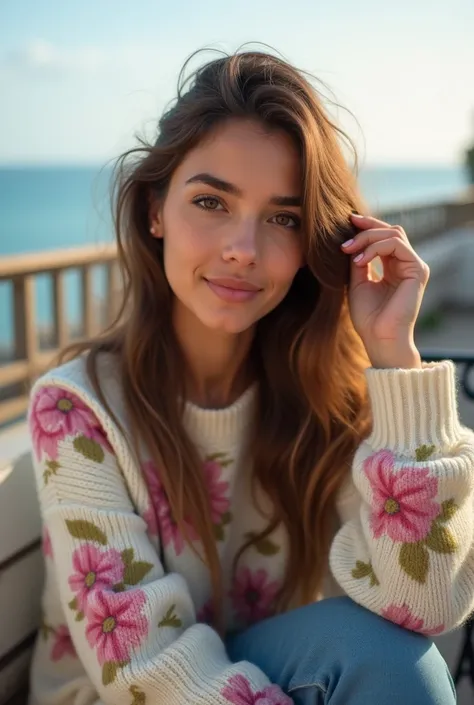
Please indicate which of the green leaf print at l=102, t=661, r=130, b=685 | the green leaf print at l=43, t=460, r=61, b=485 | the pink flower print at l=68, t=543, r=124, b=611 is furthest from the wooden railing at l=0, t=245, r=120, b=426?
the green leaf print at l=102, t=661, r=130, b=685

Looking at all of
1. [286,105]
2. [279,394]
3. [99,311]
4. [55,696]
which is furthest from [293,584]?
[99,311]

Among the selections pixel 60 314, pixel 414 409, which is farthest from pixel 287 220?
pixel 60 314

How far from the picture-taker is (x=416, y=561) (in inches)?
56.3

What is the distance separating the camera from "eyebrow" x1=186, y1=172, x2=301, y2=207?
1.55m

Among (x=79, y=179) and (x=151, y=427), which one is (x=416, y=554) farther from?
(x=79, y=179)

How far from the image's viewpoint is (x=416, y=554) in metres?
1.43

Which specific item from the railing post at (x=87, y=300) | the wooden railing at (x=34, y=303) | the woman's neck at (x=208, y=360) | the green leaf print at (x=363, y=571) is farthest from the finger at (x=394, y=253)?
the railing post at (x=87, y=300)

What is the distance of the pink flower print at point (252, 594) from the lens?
5.95 ft

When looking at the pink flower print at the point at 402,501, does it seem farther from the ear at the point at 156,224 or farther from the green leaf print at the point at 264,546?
the ear at the point at 156,224

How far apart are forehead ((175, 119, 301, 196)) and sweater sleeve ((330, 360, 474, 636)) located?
433 millimetres

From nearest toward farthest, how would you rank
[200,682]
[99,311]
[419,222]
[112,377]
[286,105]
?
1. [200,682]
2. [286,105]
3. [112,377]
4. [99,311]
5. [419,222]

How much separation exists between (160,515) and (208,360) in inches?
15.6

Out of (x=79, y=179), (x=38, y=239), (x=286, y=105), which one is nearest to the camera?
(x=286, y=105)

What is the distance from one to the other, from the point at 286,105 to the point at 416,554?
2.93 feet
